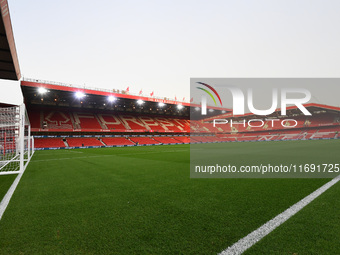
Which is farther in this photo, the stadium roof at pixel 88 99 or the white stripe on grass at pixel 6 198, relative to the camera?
the stadium roof at pixel 88 99

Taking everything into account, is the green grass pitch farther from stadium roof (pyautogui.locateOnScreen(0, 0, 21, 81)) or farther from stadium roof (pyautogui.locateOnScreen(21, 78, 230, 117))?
stadium roof (pyautogui.locateOnScreen(21, 78, 230, 117))

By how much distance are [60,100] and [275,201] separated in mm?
34932

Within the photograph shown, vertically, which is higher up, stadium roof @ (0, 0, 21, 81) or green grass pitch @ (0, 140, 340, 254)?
stadium roof @ (0, 0, 21, 81)

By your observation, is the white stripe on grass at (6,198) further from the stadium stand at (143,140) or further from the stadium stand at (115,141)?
the stadium stand at (143,140)

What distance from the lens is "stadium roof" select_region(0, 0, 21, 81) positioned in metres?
6.16

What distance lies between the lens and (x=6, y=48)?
7855mm

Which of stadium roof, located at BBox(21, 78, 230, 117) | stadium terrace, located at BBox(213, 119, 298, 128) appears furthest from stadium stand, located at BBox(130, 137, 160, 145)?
stadium terrace, located at BBox(213, 119, 298, 128)

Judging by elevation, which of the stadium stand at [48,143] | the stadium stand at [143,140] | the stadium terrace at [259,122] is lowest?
the stadium stand at [143,140]

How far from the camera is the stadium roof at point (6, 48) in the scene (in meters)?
6.16

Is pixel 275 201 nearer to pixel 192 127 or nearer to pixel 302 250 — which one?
pixel 302 250

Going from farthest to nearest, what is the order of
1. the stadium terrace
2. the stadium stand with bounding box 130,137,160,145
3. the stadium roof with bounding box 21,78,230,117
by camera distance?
the stadium terrace < the stadium stand with bounding box 130,137,160,145 < the stadium roof with bounding box 21,78,230,117

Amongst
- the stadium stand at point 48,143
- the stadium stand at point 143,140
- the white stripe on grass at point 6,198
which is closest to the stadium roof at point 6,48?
the white stripe on grass at point 6,198

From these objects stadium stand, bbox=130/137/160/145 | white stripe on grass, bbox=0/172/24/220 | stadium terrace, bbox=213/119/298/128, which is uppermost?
stadium terrace, bbox=213/119/298/128

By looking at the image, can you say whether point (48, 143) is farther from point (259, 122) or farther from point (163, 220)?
point (259, 122)
